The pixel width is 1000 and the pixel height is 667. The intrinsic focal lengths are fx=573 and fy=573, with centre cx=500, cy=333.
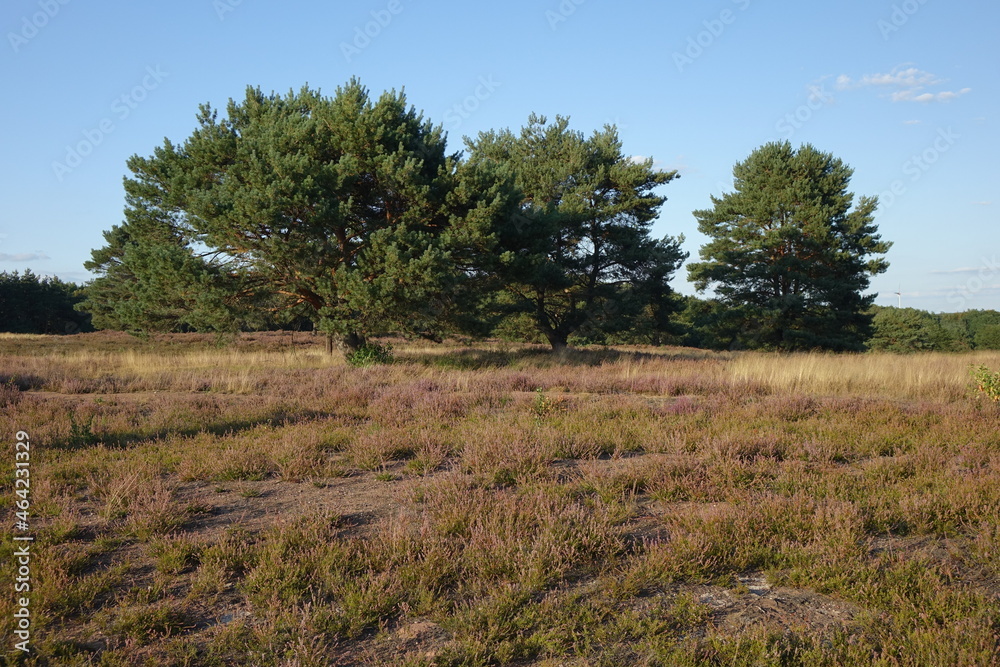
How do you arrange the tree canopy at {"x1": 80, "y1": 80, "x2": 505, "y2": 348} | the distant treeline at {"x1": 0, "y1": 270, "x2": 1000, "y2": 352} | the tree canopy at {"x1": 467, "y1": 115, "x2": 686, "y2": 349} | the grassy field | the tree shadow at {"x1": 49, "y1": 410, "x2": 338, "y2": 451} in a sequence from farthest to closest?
the distant treeline at {"x1": 0, "y1": 270, "x2": 1000, "y2": 352}, the tree canopy at {"x1": 467, "y1": 115, "x2": 686, "y2": 349}, the tree canopy at {"x1": 80, "y1": 80, "x2": 505, "y2": 348}, the tree shadow at {"x1": 49, "y1": 410, "x2": 338, "y2": 451}, the grassy field

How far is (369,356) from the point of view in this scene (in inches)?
724

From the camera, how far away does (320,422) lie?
8875mm

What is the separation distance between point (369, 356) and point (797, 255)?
24.3m

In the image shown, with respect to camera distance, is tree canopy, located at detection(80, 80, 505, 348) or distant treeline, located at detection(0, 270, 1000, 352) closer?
tree canopy, located at detection(80, 80, 505, 348)

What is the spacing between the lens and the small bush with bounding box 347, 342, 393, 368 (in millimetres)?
18250

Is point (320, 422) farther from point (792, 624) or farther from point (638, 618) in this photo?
point (792, 624)

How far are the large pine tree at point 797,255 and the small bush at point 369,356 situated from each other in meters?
20.2

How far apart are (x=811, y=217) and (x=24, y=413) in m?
31.4

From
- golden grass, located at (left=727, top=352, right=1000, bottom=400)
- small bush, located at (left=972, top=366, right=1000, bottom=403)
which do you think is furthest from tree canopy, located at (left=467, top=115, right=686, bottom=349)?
small bush, located at (left=972, top=366, right=1000, bottom=403)

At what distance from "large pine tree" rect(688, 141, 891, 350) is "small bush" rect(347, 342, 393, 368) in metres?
20.2

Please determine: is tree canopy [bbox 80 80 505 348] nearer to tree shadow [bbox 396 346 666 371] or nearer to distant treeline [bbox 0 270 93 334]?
tree shadow [bbox 396 346 666 371]

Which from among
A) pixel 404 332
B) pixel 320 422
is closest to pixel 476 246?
pixel 404 332

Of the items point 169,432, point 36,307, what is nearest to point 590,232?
point 169,432

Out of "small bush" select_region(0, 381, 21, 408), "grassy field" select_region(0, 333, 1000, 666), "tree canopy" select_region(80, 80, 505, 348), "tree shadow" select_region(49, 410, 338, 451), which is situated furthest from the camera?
"tree canopy" select_region(80, 80, 505, 348)
